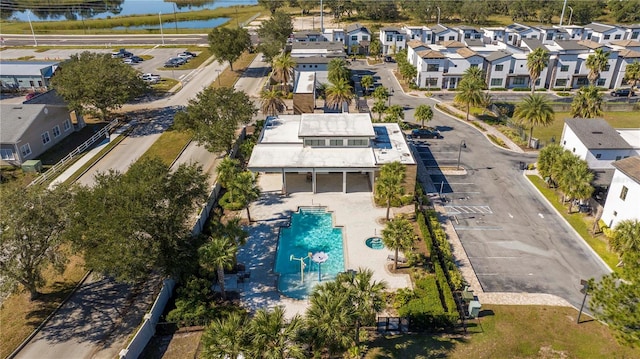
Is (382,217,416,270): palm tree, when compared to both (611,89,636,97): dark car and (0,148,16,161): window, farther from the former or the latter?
Result: (611,89,636,97): dark car

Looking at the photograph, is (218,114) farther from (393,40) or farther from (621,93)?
(621,93)

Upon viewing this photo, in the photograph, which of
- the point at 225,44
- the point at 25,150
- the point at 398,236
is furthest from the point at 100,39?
the point at 398,236

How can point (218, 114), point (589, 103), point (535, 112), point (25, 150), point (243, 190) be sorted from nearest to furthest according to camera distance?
point (243, 190), point (25, 150), point (218, 114), point (535, 112), point (589, 103)

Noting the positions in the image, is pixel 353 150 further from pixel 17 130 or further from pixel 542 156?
pixel 17 130

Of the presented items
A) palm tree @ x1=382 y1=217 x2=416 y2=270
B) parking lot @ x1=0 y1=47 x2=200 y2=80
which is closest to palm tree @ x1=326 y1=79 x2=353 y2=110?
palm tree @ x1=382 y1=217 x2=416 y2=270

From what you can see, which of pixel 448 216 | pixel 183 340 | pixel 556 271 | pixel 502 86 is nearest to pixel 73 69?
pixel 183 340

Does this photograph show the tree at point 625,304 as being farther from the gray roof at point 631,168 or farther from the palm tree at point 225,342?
the palm tree at point 225,342

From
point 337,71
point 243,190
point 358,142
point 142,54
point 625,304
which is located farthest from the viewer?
point 142,54
